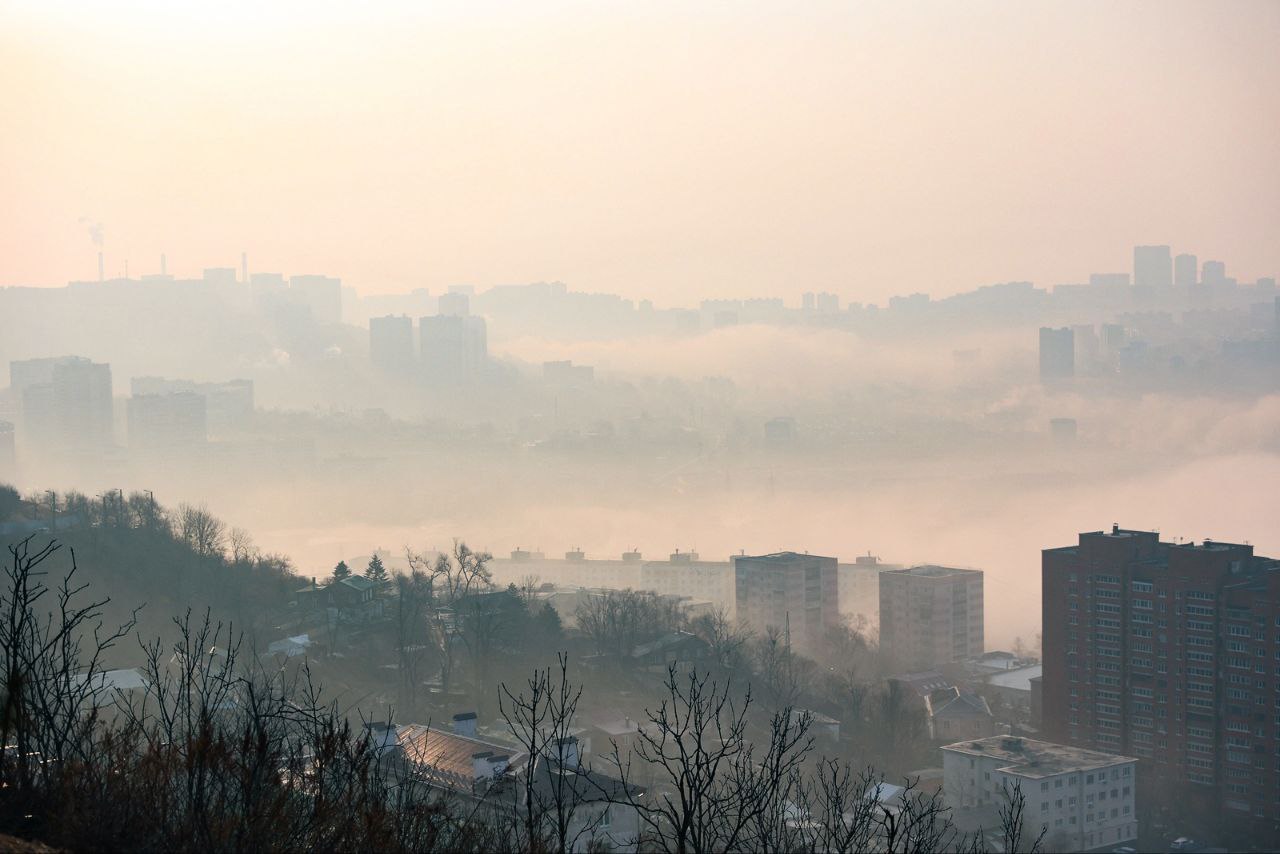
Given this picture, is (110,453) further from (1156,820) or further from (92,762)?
(92,762)

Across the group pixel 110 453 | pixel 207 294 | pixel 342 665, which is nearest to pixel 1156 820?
pixel 342 665

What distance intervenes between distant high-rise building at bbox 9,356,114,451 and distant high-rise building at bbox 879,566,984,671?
18.9 meters

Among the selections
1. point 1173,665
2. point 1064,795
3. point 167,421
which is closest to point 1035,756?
point 1064,795

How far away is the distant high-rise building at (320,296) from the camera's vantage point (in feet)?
140

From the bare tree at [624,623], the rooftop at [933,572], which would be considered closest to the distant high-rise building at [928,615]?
the rooftop at [933,572]

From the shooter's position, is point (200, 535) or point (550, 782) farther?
point (200, 535)

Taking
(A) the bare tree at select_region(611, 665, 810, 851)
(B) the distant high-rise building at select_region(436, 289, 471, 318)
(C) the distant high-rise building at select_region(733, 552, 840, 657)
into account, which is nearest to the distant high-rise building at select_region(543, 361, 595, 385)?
(B) the distant high-rise building at select_region(436, 289, 471, 318)

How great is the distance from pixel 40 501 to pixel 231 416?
2236 cm

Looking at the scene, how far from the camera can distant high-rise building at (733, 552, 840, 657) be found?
57.3 feet

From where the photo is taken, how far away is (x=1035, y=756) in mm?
8938

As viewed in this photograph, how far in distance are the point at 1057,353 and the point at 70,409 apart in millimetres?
32429

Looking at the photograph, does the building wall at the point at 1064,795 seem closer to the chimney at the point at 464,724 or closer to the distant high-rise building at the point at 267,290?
the chimney at the point at 464,724

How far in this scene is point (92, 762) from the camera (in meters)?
2.82

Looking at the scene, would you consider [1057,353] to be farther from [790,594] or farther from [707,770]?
[707,770]
